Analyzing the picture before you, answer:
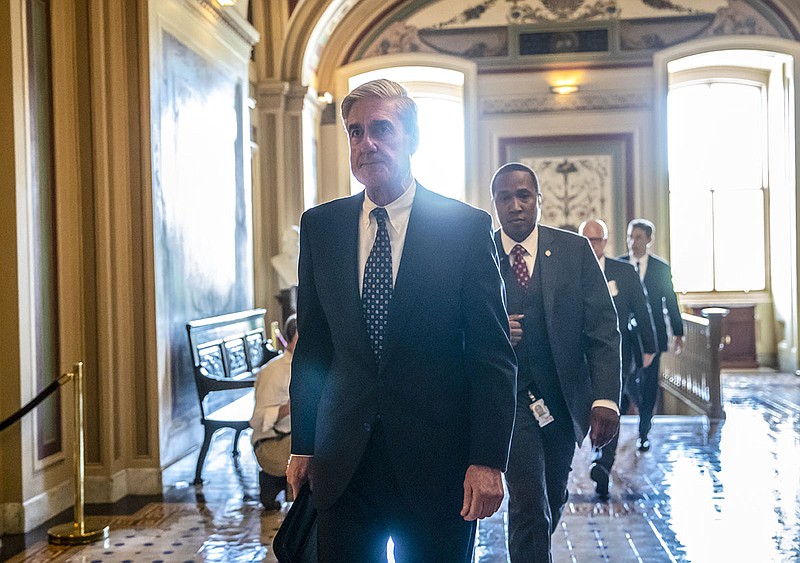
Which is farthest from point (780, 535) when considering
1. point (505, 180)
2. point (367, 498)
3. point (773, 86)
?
point (773, 86)

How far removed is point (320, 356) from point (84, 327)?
161 inches

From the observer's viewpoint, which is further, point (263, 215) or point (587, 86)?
point (587, 86)

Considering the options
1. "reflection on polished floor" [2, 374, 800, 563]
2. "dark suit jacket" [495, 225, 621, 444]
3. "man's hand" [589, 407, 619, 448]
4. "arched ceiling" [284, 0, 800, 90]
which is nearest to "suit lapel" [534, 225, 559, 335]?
"dark suit jacket" [495, 225, 621, 444]

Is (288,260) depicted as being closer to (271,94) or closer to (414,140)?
(271,94)

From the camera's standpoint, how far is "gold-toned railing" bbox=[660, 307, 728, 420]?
873 cm

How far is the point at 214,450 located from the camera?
754cm

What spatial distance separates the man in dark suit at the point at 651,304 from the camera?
282 inches

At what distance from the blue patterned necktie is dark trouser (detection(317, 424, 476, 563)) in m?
0.23

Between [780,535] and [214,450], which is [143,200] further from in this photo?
[780,535]

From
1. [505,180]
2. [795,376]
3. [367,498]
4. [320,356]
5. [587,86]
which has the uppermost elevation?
[587,86]

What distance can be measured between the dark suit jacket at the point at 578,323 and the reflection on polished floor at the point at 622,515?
4.88ft

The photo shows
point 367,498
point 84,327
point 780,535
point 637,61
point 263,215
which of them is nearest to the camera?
Answer: point 367,498

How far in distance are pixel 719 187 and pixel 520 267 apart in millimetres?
12053

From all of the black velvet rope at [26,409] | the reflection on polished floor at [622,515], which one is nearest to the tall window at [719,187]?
the reflection on polished floor at [622,515]
